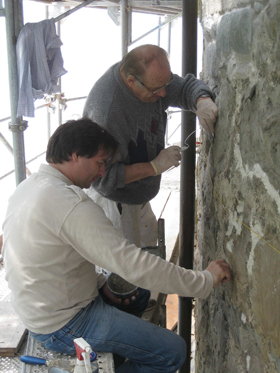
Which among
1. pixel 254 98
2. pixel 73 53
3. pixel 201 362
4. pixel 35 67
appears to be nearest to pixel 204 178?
pixel 254 98

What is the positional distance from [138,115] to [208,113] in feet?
1.40

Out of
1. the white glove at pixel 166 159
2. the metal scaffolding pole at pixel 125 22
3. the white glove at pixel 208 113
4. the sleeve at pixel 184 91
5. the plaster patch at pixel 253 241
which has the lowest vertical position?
the plaster patch at pixel 253 241

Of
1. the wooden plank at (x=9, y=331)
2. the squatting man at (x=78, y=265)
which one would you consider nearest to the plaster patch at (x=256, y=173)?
the squatting man at (x=78, y=265)

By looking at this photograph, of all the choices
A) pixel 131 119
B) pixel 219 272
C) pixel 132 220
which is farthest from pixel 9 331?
pixel 131 119

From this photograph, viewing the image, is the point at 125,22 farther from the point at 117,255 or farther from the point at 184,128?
the point at 117,255

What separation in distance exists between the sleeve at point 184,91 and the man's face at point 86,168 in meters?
0.57

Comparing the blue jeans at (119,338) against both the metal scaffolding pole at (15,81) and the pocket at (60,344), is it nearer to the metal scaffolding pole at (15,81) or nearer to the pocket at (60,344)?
the pocket at (60,344)

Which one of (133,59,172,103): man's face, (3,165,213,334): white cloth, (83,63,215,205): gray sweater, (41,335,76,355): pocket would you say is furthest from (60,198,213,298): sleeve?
(133,59,172,103): man's face

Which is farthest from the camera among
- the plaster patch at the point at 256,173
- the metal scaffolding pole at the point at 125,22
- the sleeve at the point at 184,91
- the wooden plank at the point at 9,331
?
the metal scaffolding pole at the point at 125,22

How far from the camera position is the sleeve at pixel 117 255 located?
4.34 feet

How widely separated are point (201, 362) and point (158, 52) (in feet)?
5.52

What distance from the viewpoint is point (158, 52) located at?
1.74 metres

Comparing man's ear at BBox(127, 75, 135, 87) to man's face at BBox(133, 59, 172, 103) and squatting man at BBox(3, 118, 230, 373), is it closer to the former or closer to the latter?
man's face at BBox(133, 59, 172, 103)

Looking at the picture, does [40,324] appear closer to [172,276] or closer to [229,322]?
[172,276]
